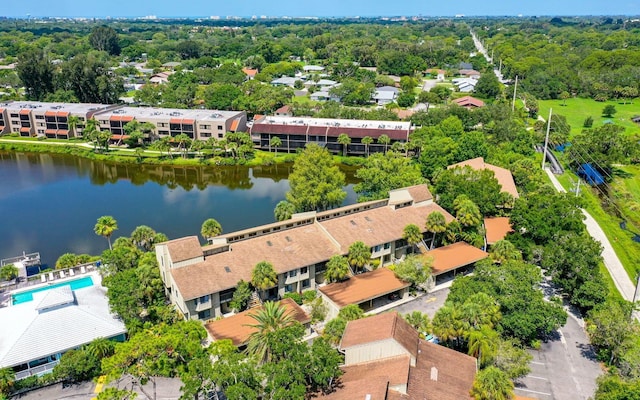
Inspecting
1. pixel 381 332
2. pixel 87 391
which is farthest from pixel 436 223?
pixel 87 391

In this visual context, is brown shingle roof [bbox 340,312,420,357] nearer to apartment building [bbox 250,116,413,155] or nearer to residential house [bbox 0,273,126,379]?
residential house [bbox 0,273,126,379]

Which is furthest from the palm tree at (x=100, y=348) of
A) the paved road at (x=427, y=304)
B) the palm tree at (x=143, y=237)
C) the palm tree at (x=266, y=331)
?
the paved road at (x=427, y=304)

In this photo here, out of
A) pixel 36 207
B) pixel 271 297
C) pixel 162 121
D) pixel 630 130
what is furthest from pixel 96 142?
pixel 630 130

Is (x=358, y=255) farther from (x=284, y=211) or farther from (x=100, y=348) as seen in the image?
(x=100, y=348)

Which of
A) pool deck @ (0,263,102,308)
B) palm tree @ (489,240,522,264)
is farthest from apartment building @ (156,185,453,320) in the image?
pool deck @ (0,263,102,308)

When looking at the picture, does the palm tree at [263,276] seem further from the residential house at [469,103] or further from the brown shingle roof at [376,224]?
the residential house at [469,103]

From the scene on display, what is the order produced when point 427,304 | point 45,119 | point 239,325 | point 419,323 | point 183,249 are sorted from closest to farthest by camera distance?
point 419,323, point 239,325, point 183,249, point 427,304, point 45,119

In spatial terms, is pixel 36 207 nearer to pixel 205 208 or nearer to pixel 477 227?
pixel 205 208
